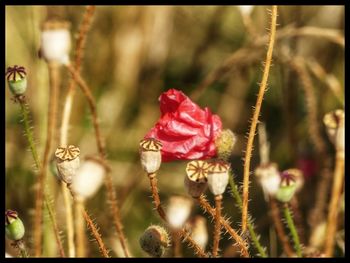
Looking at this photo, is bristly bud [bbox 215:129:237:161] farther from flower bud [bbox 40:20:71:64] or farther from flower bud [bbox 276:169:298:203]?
flower bud [bbox 40:20:71:64]

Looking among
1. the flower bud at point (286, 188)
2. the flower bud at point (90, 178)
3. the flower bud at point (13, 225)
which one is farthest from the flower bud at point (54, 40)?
the flower bud at point (286, 188)

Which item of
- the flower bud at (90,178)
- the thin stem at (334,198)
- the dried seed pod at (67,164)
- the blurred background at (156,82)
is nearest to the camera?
the flower bud at (90,178)

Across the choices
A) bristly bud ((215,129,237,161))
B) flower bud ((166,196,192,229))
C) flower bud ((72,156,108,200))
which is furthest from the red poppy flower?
flower bud ((72,156,108,200))

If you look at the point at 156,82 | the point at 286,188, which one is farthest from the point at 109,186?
the point at 156,82

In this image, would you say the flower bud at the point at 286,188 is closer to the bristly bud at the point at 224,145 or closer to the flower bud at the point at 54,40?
the bristly bud at the point at 224,145

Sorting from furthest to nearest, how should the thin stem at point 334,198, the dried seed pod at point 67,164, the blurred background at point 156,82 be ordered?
the blurred background at point 156,82 → the thin stem at point 334,198 → the dried seed pod at point 67,164
